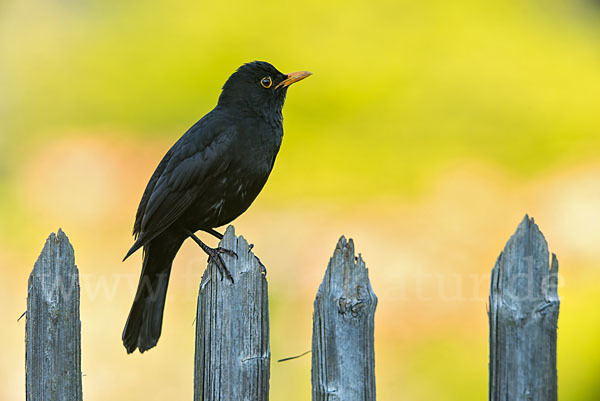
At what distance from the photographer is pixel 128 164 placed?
262 inches

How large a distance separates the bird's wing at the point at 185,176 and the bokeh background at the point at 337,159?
2207 millimetres

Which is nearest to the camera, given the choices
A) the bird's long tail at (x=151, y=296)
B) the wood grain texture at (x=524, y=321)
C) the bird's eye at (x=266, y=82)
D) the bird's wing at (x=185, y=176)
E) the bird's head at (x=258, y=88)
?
the wood grain texture at (x=524, y=321)

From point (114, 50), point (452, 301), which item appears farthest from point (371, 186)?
point (114, 50)

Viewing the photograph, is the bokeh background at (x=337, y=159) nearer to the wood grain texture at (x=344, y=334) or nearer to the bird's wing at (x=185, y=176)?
the bird's wing at (x=185, y=176)

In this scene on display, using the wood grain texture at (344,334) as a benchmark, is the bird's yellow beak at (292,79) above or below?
above

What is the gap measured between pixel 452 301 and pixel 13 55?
4.84 m

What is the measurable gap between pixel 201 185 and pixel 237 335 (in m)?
1.08

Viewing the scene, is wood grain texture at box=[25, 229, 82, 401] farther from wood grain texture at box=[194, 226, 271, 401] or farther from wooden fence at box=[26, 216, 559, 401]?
wood grain texture at box=[194, 226, 271, 401]

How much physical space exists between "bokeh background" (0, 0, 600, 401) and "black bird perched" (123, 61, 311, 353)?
6.60 feet

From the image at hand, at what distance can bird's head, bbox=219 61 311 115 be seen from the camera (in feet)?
12.9

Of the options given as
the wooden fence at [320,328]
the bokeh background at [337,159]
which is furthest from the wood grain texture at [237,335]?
the bokeh background at [337,159]

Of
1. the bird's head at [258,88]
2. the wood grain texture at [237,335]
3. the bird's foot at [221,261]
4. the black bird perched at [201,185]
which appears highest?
the bird's head at [258,88]

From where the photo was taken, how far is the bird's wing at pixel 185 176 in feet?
11.7

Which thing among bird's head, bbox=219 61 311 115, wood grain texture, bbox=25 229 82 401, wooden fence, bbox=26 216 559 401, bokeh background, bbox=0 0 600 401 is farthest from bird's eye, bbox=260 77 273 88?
bokeh background, bbox=0 0 600 401
